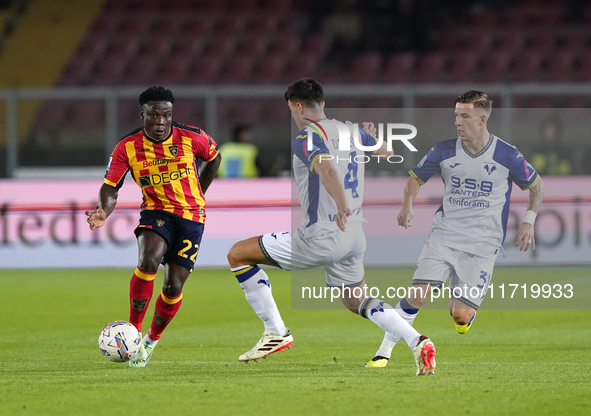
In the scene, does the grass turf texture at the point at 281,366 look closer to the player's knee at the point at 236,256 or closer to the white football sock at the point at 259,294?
the white football sock at the point at 259,294

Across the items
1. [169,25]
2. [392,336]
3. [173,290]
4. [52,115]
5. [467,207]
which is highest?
[169,25]

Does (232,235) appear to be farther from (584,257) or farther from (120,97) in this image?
(584,257)

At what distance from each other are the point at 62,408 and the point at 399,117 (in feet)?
29.7

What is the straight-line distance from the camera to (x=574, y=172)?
12.8 meters

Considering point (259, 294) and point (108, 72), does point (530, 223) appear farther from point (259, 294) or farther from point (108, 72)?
point (108, 72)

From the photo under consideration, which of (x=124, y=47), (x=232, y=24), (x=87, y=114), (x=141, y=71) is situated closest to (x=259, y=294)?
(x=87, y=114)

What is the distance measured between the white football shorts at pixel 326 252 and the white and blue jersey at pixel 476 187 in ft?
2.57

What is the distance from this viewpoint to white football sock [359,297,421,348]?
5.52 meters

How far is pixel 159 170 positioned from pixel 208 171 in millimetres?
517

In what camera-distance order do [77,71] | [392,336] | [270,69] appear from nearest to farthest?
[392,336], [270,69], [77,71]

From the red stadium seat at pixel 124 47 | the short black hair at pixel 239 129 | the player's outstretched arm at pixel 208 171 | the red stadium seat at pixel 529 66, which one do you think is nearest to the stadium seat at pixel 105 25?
the red stadium seat at pixel 124 47

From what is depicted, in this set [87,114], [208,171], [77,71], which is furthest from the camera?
[77,71]

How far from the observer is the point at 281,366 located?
6137 mm

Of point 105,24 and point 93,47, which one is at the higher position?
point 105,24
